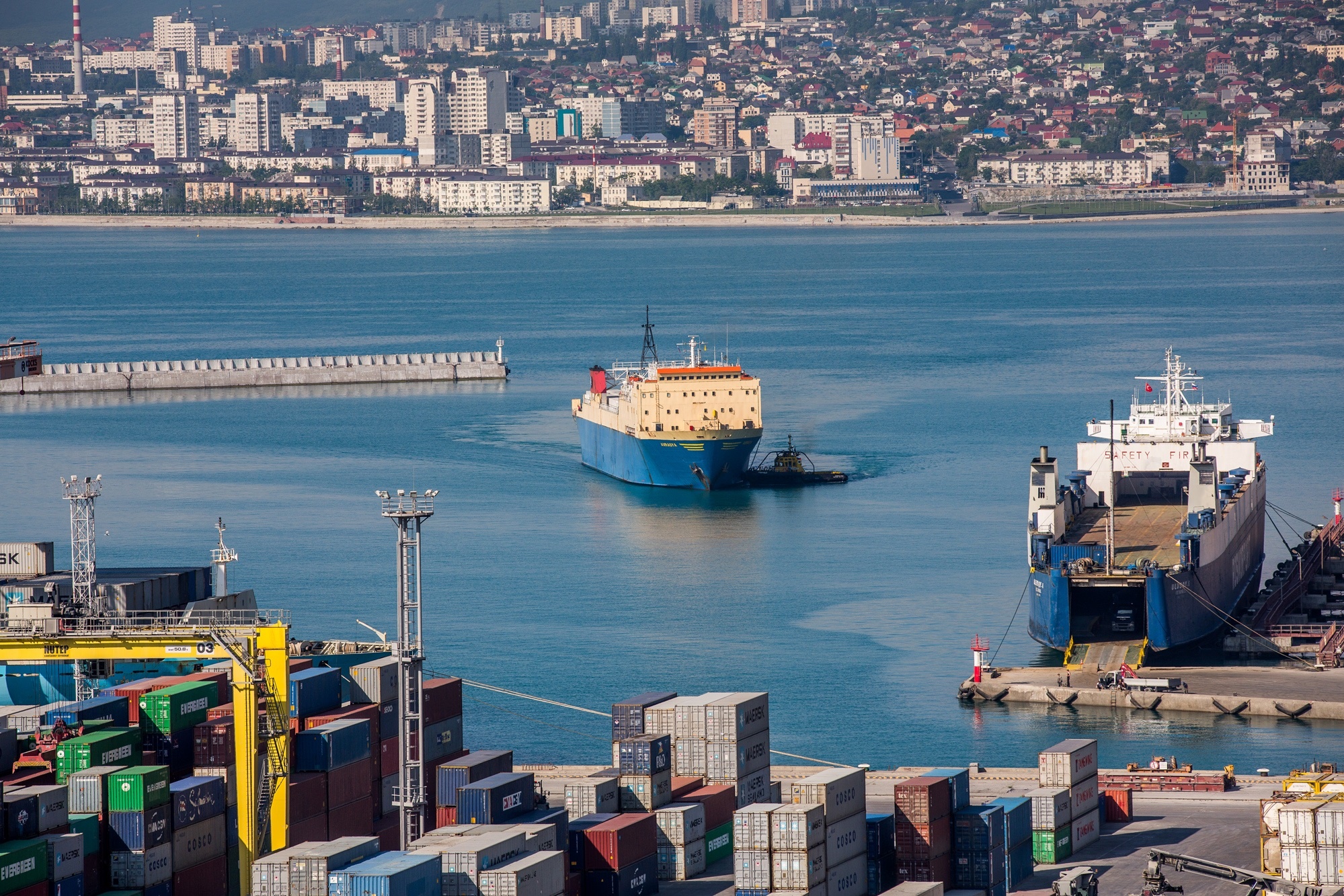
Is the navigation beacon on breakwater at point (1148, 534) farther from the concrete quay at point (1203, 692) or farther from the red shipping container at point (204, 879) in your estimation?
the red shipping container at point (204, 879)

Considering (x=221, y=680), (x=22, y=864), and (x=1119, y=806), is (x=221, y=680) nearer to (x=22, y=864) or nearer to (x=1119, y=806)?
(x=22, y=864)

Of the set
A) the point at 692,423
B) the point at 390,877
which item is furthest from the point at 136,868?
the point at 692,423

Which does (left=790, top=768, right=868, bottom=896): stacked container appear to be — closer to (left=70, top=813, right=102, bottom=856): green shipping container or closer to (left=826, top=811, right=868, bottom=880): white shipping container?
(left=826, top=811, right=868, bottom=880): white shipping container

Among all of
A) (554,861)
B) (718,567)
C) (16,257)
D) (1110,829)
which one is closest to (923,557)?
(718,567)

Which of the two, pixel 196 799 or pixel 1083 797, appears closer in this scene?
pixel 196 799

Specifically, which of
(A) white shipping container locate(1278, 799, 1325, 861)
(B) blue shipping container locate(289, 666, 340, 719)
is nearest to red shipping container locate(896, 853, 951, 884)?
(A) white shipping container locate(1278, 799, 1325, 861)

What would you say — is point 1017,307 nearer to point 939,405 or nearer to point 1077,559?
point 939,405
